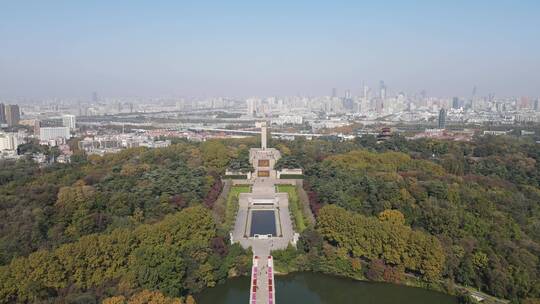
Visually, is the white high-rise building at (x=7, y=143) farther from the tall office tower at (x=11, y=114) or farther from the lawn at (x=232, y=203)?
the lawn at (x=232, y=203)

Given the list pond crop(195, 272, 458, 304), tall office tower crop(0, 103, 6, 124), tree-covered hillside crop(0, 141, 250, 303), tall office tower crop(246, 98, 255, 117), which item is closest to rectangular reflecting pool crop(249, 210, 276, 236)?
tree-covered hillside crop(0, 141, 250, 303)

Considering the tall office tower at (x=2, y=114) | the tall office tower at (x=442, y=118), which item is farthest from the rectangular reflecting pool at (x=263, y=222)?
the tall office tower at (x=2, y=114)

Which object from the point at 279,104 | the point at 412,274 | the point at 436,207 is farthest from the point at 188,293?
the point at 279,104

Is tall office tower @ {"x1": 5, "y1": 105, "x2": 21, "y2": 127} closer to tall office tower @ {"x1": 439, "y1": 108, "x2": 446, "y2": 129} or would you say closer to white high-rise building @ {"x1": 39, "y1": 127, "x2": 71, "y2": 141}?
white high-rise building @ {"x1": 39, "y1": 127, "x2": 71, "y2": 141}

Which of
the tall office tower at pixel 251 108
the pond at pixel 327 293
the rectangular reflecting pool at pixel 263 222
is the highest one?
the tall office tower at pixel 251 108

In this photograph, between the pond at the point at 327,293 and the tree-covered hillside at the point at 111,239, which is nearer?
the tree-covered hillside at the point at 111,239

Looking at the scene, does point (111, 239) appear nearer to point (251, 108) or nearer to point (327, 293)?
point (327, 293)

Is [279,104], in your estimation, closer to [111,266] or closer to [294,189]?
[294,189]
